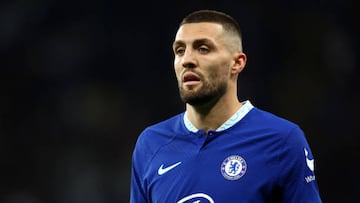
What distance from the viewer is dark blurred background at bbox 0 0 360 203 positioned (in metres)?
5.86

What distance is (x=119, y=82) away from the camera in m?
6.31

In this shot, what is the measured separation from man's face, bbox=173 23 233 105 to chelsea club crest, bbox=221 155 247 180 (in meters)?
0.25

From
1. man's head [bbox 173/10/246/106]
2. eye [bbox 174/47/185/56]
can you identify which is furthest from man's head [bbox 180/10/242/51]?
eye [bbox 174/47/185/56]

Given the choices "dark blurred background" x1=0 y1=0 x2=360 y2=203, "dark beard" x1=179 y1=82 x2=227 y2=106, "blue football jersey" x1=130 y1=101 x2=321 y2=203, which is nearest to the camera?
"blue football jersey" x1=130 y1=101 x2=321 y2=203

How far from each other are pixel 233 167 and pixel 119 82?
3.82 meters

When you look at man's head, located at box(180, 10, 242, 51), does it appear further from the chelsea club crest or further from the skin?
the chelsea club crest

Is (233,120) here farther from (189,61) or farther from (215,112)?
(189,61)

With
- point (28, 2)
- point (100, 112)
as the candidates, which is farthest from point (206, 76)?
point (28, 2)

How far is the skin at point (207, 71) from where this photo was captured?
2.66 meters

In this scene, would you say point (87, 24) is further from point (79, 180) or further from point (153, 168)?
point (153, 168)

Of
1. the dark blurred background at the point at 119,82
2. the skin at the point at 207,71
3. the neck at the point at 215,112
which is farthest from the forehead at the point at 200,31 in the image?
the dark blurred background at the point at 119,82

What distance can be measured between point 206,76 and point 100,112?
12.1 ft

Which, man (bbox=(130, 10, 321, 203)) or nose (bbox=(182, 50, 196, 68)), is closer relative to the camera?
man (bbox=(130, 10, 321, 203))

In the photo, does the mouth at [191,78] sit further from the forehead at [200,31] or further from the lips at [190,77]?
the forehead at [200,31]
